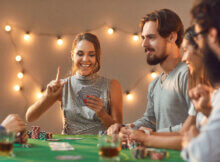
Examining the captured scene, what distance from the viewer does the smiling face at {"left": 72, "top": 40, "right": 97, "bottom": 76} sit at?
8.16ft

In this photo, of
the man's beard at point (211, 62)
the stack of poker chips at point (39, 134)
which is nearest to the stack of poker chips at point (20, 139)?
the stack of poker chips at point (39, 134)

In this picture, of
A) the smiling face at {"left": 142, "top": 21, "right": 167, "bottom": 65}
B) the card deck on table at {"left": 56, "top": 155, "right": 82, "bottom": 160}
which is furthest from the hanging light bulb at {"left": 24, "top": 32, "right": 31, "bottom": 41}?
the card deck on table at {"left": 56, "top": 155, "right": 82, "bottom": 160}

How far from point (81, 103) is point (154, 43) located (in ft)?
2.68

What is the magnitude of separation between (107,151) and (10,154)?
0.43m

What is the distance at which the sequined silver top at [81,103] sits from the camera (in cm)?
239

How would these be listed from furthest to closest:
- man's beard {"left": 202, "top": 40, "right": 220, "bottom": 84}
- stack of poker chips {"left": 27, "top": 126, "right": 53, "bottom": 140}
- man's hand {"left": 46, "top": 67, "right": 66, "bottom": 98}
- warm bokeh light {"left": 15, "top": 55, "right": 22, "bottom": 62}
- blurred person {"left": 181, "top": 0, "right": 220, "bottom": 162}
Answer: warm bokeh light {"left": 15, "top": 55, "right": 22, "bottom": 62}
man's hand {"left": 46, "top": 67, "right": 66, "bottom": 98}
stack of poker chips {"left": 27, "top": 126, "right": 53, "bottom": 140}
man's beard {"left": 202, "top": 40, "right": 220, "bottom": 84}
blurred person {"left": 181, "top": 0, "right": 220, "bottom": 162}

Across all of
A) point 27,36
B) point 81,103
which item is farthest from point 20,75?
point 81,103

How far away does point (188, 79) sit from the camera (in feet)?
6.09

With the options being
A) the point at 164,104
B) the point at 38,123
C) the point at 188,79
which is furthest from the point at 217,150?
the point at 38,123

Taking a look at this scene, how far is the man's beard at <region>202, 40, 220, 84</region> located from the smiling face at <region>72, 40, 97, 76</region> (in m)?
1.49

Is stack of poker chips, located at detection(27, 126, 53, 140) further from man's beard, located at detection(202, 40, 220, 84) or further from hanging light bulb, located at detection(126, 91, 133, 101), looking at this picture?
hanging light bulb, located at detection(126, 91, 133, 101)

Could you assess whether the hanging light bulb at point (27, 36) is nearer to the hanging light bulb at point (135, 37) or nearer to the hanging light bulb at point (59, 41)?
the hanging light bulb at point (59, 41)

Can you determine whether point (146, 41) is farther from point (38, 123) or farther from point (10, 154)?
point (38, 123)

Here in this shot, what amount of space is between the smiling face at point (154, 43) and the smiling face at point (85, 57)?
507 millimetres
